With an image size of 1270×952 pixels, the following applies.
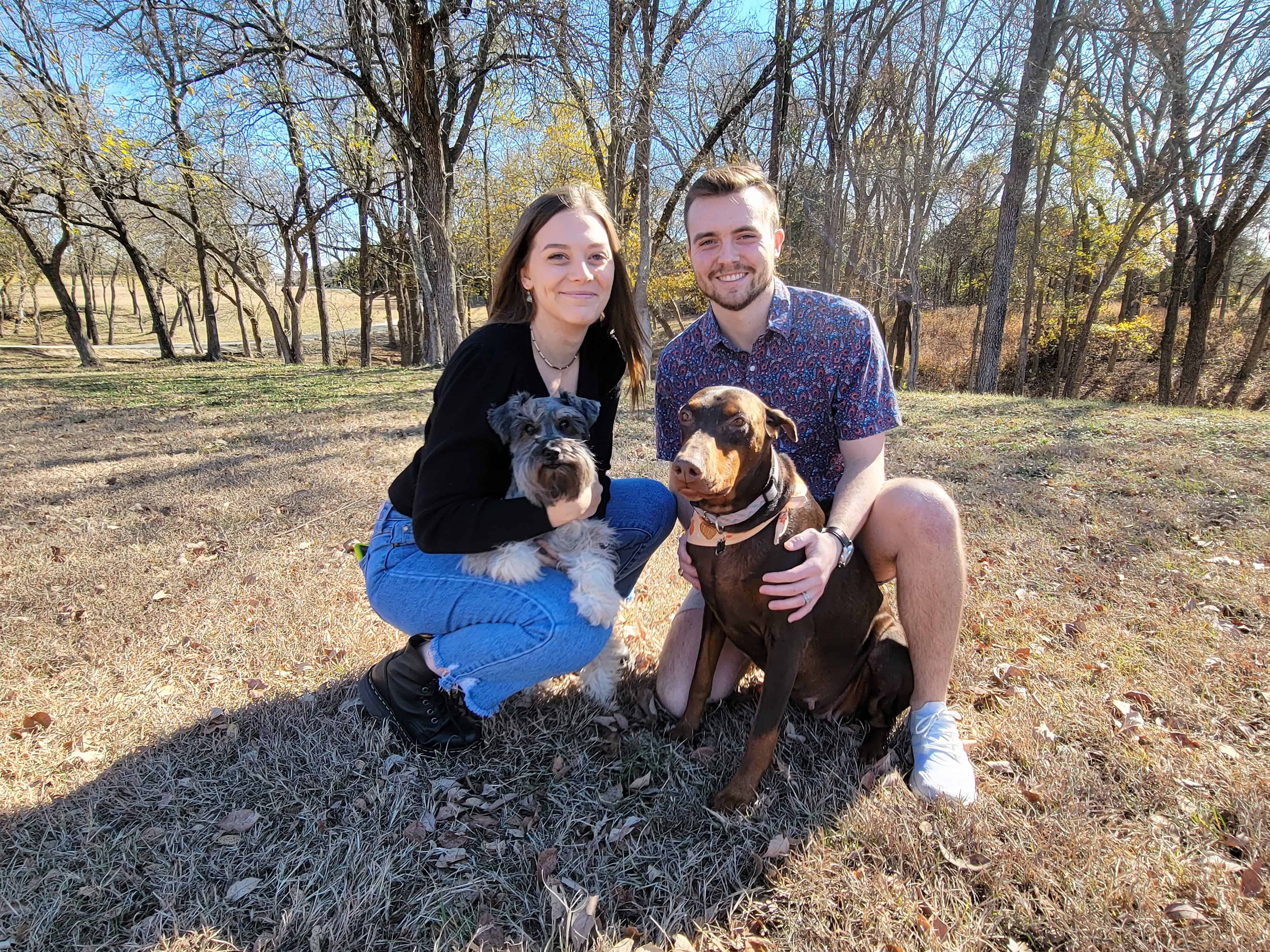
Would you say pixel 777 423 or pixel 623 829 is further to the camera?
pixel 777 423

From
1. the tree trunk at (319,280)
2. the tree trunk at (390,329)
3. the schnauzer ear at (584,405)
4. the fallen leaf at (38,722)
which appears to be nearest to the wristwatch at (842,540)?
the schnauzer ear at (584,405)

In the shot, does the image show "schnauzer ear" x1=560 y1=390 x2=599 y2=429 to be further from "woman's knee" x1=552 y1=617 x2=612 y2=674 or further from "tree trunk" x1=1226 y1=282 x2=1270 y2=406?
"tree trunk" x1=1226 y1=282 x2=1270 y2=406

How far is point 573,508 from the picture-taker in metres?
2.61

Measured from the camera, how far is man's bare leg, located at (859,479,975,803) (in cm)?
249

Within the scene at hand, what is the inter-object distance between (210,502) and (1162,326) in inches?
1136

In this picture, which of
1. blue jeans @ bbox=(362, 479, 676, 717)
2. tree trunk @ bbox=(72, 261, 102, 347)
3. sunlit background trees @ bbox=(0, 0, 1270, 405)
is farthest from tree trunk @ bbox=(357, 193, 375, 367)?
blue jeans @ bbox=(362, 479, 676, 717)

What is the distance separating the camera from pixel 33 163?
47.0 ft

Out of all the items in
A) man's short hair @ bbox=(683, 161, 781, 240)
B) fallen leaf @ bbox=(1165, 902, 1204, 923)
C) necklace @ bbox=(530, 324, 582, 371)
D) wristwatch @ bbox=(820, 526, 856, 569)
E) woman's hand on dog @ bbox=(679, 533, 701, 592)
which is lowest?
fallen leaf @ bbox=(1165, 902, 1204, 923)

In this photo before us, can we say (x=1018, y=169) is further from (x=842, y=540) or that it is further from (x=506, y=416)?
(x=506, y=416)

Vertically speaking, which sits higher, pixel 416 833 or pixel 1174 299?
pixel 1174 299

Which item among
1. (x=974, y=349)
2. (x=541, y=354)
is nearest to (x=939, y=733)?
(x=541, y=354)

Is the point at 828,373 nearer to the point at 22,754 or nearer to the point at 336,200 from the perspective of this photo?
the point at 22,754

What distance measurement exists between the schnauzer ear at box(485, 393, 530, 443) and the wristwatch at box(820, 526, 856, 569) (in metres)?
1.32

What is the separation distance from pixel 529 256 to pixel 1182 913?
325cm
